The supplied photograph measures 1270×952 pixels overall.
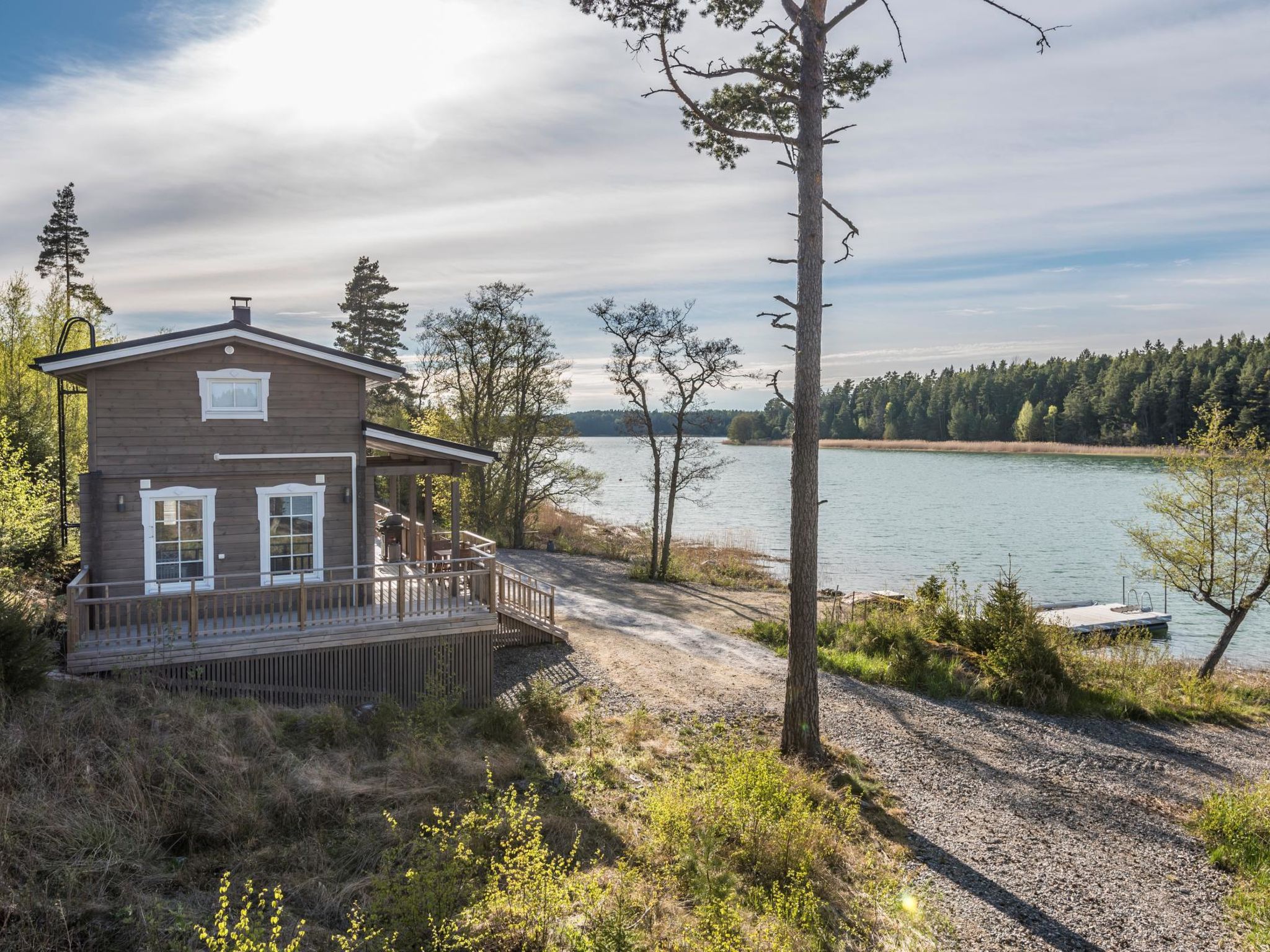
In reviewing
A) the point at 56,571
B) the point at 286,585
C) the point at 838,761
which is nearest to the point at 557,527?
the point at 56,571

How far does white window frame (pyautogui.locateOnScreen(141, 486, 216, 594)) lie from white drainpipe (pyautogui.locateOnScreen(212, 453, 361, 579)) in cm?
64

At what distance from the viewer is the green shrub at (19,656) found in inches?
305

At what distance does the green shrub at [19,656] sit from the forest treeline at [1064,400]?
216 ft

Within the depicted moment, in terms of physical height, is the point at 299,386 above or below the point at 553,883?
above

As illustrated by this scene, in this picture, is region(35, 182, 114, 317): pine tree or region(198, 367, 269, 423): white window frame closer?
region(198, 367, 269, 423): white window frame

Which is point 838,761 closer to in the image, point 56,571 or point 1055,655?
point 1055,655

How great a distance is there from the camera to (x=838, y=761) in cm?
925

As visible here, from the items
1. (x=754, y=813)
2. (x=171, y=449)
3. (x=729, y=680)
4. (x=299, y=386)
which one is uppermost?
(x=299, y=386)

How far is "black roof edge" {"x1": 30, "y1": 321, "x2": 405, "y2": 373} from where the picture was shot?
416 inches

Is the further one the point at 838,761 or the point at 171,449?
the point at 171,449

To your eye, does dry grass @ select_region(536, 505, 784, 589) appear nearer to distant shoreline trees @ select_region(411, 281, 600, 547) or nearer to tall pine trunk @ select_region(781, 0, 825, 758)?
distant shoreline trees @ select_region(411, 281, 600, 547)

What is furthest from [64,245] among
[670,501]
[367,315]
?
[670,501]

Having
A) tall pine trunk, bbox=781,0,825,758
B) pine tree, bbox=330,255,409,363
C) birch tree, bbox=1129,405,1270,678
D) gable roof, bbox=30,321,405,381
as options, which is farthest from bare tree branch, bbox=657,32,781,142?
pine tree, bbox=330,255,409,363

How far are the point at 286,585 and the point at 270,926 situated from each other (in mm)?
6751
